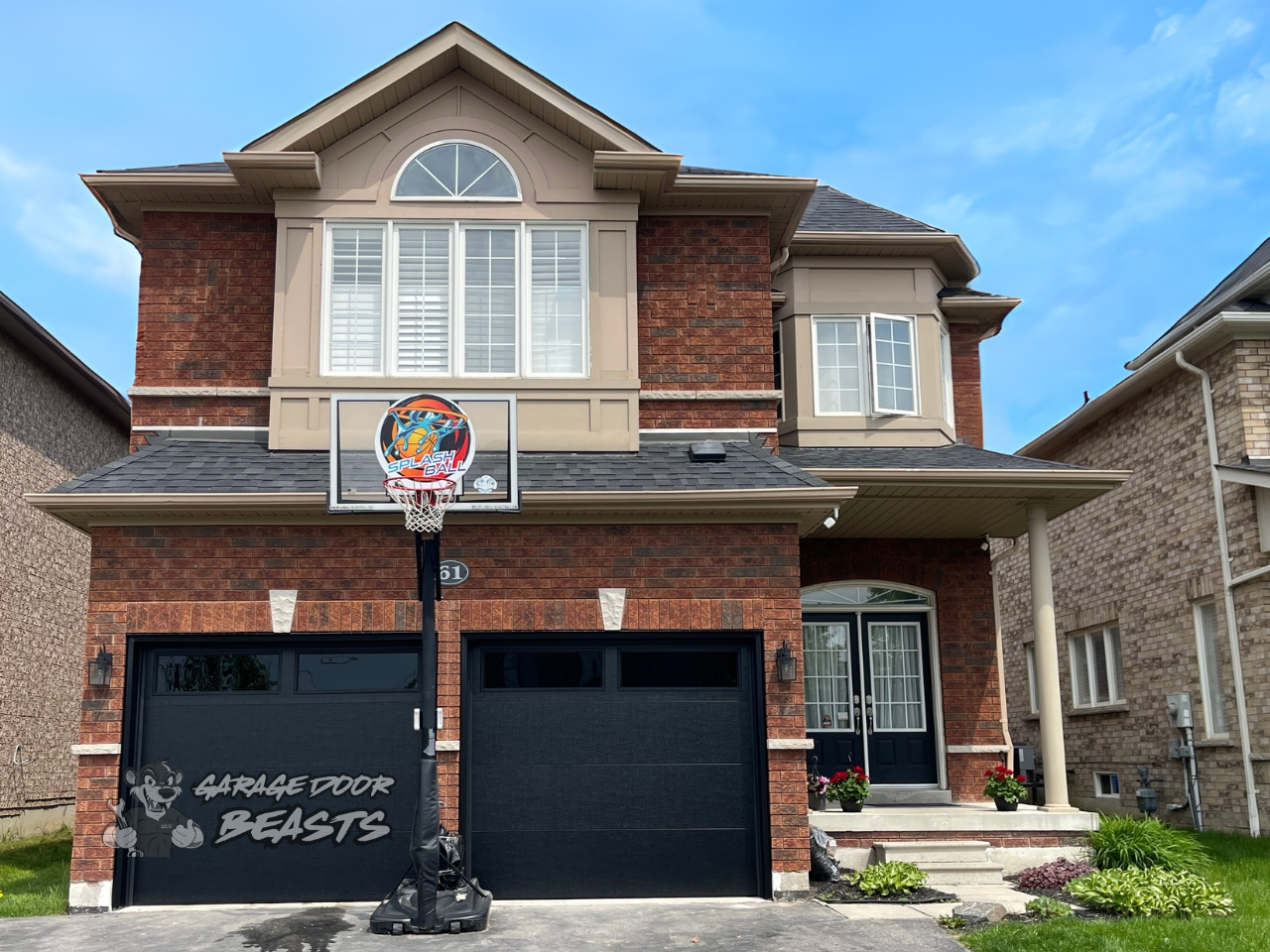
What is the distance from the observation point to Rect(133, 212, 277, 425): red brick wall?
40.3 ft

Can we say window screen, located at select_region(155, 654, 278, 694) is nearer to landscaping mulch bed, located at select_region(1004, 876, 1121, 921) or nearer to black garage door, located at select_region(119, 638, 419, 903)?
black garage door, located at select_region(119, 638, 419, 903)

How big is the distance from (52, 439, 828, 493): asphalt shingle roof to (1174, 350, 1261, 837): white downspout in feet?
21.0

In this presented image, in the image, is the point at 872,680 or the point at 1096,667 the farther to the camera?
the point at 1096,667

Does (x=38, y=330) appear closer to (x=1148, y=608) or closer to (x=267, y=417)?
(x=267, y=417)

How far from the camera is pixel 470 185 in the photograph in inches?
497

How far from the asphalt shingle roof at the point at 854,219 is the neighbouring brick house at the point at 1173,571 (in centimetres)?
361

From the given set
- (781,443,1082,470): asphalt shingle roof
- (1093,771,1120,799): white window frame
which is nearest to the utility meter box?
(1093,771,1120,799): white window frame

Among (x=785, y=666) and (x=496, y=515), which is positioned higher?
(x=496, y=515)

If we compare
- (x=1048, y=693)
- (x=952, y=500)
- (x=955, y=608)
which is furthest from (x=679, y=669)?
(x=955, y=608)

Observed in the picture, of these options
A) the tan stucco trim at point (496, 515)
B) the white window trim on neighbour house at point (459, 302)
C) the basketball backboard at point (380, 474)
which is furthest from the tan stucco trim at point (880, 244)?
the basketball backboard at point (380, 474)

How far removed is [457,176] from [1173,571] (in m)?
10.4

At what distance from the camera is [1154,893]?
9.88 meters

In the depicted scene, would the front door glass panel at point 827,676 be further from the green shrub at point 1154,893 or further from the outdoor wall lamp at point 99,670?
the outdoor wall lamp at point 99,670

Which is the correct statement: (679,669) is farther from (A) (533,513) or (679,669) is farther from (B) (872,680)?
(B) (872,680)
